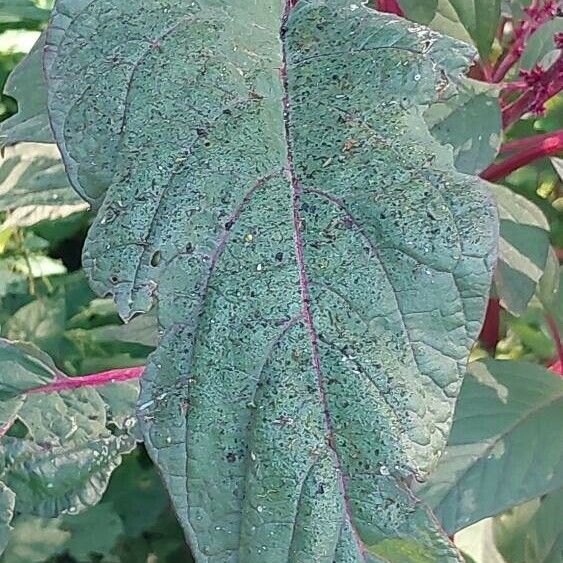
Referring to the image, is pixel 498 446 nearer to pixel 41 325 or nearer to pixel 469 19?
pixel 469 19

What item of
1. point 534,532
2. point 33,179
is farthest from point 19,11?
point 534,532

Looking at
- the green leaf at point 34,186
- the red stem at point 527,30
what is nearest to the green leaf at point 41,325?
the green leaf at point 34,186

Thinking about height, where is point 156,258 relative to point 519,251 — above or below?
above

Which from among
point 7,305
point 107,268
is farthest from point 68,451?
point 7,305

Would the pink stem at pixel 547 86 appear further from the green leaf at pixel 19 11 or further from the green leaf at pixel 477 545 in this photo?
the green leaf at pixel 477 545

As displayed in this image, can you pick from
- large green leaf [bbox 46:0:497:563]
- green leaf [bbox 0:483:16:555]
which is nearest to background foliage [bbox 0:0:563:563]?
green leaf [bbox 0:483:16:555]
